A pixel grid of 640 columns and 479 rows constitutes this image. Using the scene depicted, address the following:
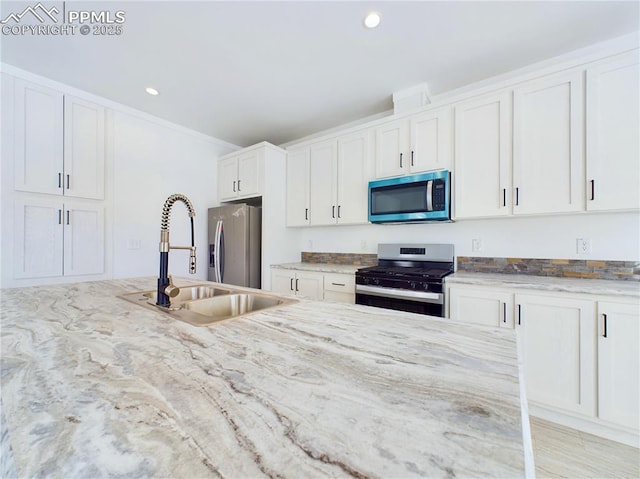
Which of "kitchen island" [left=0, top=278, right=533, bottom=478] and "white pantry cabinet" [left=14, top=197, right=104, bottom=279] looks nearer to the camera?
"kitchen island" [left=0, top=278, right=533, bottom=478]

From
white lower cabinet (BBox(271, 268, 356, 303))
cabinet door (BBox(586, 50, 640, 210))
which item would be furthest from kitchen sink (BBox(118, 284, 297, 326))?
cabinet door (BBox(586, 50, 640, 210))

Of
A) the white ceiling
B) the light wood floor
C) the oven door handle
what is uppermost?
the white ceiling

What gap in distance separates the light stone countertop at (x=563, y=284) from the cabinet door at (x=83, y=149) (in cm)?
340

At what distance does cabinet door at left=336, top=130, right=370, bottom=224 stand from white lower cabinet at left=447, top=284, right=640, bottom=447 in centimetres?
142

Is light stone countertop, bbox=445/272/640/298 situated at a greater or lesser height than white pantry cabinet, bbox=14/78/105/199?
lesser

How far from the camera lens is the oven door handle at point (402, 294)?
2.01 metres

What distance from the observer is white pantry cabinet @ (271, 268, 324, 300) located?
2781 millimetres

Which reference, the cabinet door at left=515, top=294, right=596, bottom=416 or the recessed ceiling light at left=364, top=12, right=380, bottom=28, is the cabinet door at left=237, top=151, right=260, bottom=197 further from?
the cabinet door at left=515, top=294, right=596, bottom=416

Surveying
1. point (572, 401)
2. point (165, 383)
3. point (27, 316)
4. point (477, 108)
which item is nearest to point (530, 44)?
point (477, 108)

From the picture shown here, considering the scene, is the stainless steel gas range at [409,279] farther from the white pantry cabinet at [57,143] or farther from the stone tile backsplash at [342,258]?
the white pantry cabinet at [57,143]

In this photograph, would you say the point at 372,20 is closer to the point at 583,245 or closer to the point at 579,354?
the point at 583,245

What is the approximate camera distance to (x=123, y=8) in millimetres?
1645

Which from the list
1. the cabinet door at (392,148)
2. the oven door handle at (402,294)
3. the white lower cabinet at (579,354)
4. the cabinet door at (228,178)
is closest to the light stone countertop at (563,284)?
the white lower cabinet at (579,354)

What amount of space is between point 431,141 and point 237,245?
236 cm
